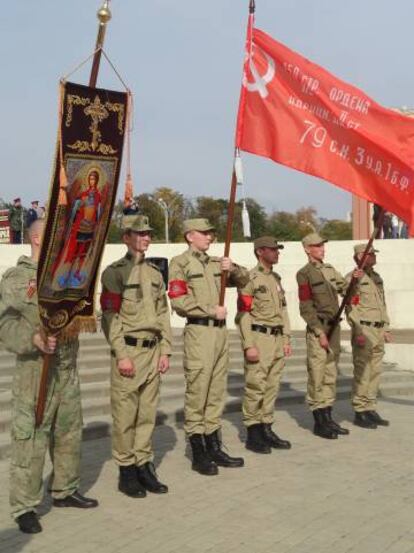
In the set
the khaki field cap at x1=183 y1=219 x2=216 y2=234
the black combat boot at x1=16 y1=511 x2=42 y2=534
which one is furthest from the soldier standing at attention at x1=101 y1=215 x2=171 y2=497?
the black combat boot at x1=16 y1=511 x2=42 y2=534

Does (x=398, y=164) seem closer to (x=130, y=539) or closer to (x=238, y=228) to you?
(x=130, y=539)

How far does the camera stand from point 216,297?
661cm

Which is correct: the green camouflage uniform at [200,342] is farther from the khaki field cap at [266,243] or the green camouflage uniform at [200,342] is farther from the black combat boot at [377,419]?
the black combat boot at [377,419]

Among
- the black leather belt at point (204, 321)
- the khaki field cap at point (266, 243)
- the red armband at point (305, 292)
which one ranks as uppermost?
the khaki field cap at point (266, 243)

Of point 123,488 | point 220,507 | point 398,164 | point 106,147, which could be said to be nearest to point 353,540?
point 220,507

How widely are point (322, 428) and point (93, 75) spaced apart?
4658 millimetres

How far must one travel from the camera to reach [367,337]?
8812mm

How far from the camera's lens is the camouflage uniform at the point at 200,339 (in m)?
6.48

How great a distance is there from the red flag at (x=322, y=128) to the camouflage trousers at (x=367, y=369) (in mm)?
2276

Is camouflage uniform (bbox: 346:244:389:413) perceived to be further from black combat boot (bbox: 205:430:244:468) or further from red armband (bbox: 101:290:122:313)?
red armband (bbox: 101:290:122:313)

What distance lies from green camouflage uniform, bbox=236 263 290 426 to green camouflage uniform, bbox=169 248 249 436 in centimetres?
75

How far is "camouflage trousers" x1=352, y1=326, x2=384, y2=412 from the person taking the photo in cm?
873

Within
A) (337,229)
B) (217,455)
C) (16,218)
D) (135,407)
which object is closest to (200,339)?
(135,407)

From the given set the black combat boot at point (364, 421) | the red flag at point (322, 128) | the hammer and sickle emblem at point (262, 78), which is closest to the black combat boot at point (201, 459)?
the red flag at point (322, 128)
